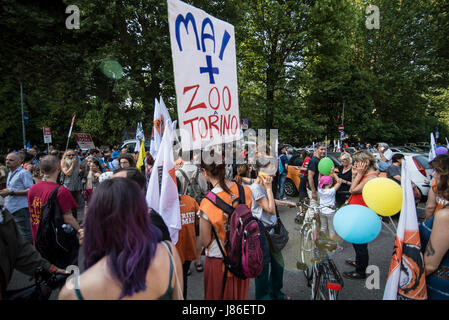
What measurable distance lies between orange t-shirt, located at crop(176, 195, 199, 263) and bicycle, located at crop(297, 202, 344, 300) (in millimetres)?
1438

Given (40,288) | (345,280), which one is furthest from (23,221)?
(345,280)

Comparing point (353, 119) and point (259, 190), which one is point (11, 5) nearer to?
point (259, 190)

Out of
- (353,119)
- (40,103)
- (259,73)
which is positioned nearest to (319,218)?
(259,73)

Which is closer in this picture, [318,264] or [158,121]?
[318,264]

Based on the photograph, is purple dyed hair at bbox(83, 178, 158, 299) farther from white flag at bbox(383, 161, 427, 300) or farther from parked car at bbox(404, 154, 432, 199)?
parked car at bbox(404, 154, 432, 199)

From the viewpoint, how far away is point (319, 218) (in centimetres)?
366

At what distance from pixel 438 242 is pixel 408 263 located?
232 millimetres

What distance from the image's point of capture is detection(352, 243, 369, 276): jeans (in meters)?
3.41

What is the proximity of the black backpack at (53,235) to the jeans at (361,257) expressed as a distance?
11.6ft

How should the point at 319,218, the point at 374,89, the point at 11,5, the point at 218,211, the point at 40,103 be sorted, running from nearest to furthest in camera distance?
the point at 218,211
the point at 319,218
the point at 11,5
the point at 40,103
the point at 374,89

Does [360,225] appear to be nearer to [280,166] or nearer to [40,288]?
[40,288]

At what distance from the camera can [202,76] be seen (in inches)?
89.5
